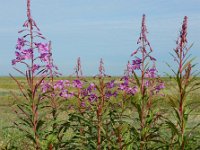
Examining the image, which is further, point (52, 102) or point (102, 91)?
point (52, 102)

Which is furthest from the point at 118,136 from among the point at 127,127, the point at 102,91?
the point at 102,91

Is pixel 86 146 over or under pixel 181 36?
under

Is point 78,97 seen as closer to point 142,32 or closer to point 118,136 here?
point 118,136

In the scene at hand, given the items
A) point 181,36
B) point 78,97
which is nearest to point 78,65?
point 78,97

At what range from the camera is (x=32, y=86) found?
19.1 feet

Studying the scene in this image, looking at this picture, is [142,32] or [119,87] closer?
[142,32]

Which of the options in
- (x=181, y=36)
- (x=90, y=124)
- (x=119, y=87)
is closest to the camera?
(x=181, y=36)

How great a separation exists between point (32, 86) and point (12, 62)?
1.86ft

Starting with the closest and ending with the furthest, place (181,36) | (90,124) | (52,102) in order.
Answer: (181,36) < (90,124) < (52,102)

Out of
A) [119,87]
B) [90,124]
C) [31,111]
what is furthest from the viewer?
[119,87]

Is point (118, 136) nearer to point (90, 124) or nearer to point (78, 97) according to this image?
point (90, 124)

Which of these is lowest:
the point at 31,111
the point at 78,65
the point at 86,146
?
the point at 86,146

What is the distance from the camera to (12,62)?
6.14 m

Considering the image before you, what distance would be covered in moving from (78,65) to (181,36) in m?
2.27
